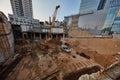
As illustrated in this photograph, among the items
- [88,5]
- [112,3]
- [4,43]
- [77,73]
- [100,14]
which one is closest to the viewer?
[77,73]

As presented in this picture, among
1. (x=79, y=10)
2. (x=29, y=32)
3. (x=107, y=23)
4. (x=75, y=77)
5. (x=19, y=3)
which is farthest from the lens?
(x=19, y=3)

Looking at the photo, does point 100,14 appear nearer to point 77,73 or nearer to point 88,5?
point 88,5

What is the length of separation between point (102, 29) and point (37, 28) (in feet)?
105

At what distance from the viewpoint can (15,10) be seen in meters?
59.0

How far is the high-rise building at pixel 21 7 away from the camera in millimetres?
58312

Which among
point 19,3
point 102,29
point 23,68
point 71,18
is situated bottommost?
point 23,68

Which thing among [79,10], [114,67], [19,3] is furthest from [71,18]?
[114,67]

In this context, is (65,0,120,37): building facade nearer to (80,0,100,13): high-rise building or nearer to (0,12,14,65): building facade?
(80,0,100,13): high-rise building

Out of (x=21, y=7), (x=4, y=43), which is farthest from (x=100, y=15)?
(x=21, y=7)

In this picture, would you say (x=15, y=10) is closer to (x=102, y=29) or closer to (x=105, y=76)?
(x=102, y=29)

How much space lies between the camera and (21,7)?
60.4m

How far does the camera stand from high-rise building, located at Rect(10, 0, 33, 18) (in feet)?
191

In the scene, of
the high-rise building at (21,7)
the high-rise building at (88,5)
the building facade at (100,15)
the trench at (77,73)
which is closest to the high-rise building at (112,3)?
the building facade at (100,15)

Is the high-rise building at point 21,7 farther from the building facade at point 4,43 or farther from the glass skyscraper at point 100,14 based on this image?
the building facade at point 4,43
